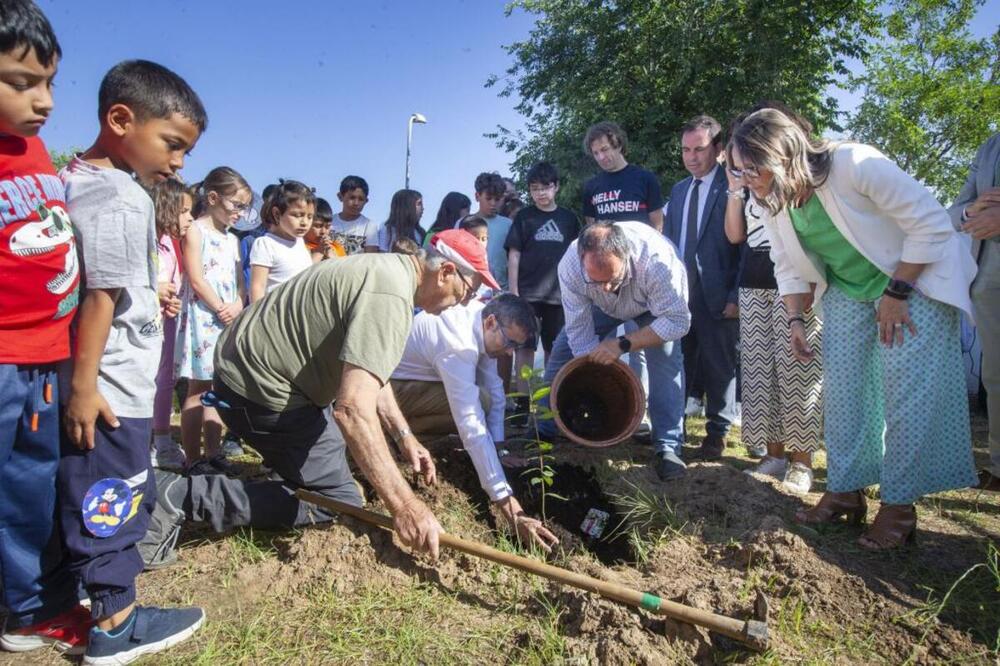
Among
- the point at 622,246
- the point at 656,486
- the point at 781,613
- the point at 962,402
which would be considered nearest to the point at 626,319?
the point at 622,246

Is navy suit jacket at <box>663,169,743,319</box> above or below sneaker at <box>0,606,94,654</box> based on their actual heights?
above

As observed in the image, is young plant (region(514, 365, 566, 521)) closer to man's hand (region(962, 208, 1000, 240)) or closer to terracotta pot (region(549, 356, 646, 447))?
terracotta pot (region(549, 356, 646, 447))

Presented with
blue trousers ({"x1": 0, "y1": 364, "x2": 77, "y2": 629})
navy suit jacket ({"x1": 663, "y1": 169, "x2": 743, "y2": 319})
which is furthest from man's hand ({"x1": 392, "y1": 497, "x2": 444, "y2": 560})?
navy suit jacket ({"x1": 663, "y1": 169, "x2": 743, "y2": 319})

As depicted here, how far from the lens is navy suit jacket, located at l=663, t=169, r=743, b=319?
4.12 meters

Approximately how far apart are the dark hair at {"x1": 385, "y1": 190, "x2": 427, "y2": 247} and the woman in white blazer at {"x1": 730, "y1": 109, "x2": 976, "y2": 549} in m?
3.67

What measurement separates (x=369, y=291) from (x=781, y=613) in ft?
6.11

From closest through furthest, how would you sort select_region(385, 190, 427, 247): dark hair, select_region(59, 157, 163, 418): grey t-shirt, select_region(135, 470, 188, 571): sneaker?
select_region(59, 157, 163, 418): grey t-shirt → select_region(135, 470, 188, 571): sneaker → select_region(385, 190, 427, 247): dark hair

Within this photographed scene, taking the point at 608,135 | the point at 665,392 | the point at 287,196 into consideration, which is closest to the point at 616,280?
the point at 665,392

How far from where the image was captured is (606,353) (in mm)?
3658

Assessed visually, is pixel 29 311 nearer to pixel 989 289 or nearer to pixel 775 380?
pixel 775 380

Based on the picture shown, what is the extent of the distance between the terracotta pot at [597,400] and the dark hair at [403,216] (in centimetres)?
239

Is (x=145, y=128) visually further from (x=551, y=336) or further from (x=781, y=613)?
(x=551, y=336)

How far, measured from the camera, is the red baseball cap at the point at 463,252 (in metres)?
2.56

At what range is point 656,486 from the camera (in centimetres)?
349
